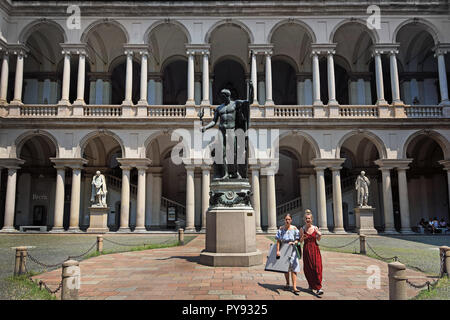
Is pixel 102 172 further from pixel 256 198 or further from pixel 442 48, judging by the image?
pixel 442 48

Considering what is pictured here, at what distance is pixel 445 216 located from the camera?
2422 cm

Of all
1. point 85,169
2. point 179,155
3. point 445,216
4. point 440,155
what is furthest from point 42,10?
point 445,216

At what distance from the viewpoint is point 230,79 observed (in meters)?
30.0

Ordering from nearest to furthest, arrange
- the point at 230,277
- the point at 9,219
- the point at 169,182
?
the point at 230,277 < the point at 9,219 < the point at 169,182

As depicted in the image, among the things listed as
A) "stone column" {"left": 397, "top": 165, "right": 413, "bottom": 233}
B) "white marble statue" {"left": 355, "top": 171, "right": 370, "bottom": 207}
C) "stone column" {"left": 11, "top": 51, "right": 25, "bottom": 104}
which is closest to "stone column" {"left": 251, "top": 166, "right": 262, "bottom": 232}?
"white marble statue" {"left": 355, "top": 171, "right": 370, "bottom": 207}

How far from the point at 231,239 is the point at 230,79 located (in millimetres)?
23254


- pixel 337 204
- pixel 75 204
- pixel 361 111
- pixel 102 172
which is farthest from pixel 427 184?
pixel 75 204

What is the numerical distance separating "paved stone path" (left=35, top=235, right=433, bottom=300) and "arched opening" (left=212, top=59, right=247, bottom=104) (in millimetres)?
21155

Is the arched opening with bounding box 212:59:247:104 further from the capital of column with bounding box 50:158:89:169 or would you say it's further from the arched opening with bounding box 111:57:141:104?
the capital of column with bounding box 50:158:89:169

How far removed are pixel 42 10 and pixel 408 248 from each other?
24.6 m

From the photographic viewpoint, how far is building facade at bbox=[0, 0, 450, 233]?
20.7 m

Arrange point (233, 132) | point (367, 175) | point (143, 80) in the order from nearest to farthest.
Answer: point (233, 132), point (143, 80), point (367, 175)
